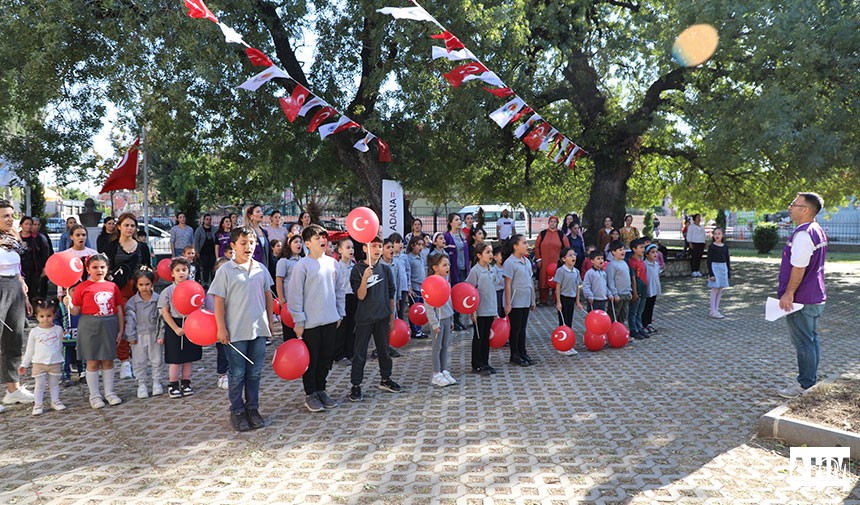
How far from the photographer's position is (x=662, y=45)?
555 inches

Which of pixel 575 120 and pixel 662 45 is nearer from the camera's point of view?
pixel 662 45

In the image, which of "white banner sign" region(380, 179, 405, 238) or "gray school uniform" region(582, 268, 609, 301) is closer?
"gray school uniform" region(582, 268, 609, 301)

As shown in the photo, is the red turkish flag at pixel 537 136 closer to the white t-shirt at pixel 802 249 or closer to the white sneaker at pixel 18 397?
the white t-shirt at pixel 802 249

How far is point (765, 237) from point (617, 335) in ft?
66.1

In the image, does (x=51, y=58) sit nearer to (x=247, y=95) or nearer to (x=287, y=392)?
(x=247, y=95)

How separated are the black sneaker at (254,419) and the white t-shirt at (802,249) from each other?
16.3ft

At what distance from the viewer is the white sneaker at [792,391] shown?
5.86 meters

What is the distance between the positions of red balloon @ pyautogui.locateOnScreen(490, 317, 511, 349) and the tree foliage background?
6.34 metres

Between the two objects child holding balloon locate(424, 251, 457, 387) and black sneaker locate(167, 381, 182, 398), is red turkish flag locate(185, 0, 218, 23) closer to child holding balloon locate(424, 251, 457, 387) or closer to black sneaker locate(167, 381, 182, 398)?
child holding balloon locate(424, 251, 457, 387)

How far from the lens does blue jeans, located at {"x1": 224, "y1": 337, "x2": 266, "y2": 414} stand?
504 cm

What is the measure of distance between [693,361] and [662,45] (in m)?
9.23

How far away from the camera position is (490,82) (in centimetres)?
991

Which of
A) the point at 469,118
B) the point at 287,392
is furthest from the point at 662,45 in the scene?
the point at 287,392

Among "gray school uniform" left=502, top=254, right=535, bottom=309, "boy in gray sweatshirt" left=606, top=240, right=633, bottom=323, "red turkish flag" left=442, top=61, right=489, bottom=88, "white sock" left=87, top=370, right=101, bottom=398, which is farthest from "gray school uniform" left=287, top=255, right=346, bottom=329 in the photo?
"red turkish flag" left=442, top=61, right=489, bottom=88
